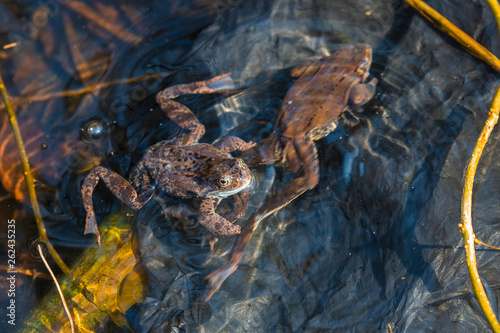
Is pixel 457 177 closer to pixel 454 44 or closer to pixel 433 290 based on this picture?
pixel 433 290

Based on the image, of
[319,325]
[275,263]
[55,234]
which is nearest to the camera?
[319,325]

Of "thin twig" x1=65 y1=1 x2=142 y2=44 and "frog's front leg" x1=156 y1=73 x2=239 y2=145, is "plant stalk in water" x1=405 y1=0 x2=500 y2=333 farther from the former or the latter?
"thin twig" x1=65 y1=1 x2=142 y2=44

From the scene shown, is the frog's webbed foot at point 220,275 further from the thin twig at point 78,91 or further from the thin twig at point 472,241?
the thin twig at point 78,91

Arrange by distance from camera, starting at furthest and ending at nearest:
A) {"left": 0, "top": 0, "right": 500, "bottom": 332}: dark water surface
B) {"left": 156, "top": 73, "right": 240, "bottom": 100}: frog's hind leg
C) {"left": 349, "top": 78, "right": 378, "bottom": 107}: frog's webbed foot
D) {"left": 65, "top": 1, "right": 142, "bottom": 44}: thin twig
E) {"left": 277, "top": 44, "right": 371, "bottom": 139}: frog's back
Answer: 1. {"left": 65, "top": 1, "right": 142, "bottom": 44}: thin twig
2. {"left": 156, "top": 73, "right": 240, "bottom": 100}: frog's hind leg
3. {"left": 349, "top": 78, "right": 378, "bottom": 107}: frog's webbed foot
4. {"left": 277, "top": 44, "right": 371, "bottom": 139}: frog's back
5. {"left": 0, "top": 0, "right": 500, "bottom": 332}: dark water surface

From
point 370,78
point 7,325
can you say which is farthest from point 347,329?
point 7,325

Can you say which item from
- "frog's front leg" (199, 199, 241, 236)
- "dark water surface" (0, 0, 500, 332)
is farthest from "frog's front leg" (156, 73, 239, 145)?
"frog's front leg" (199, 199, 241, 236)

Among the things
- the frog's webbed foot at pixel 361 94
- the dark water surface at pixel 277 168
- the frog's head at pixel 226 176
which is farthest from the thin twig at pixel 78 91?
the frog's webbed foot at pixel 361 94
